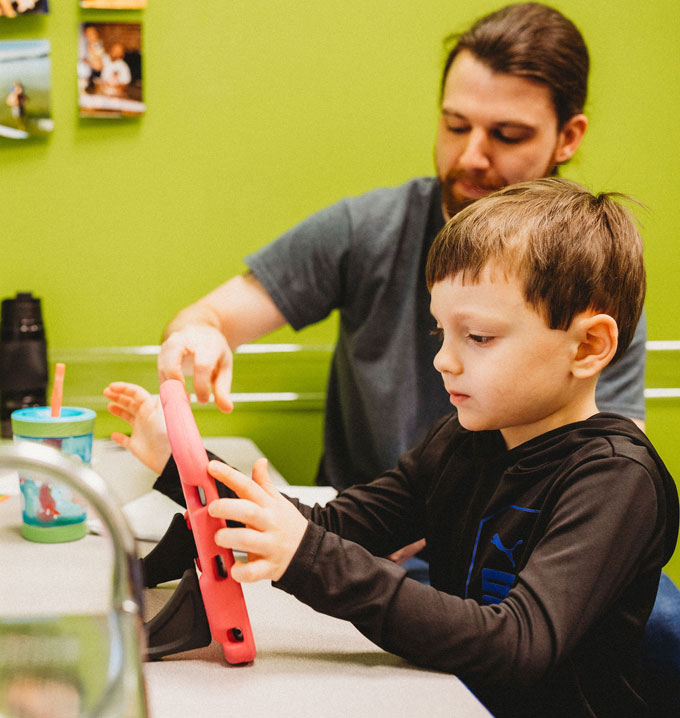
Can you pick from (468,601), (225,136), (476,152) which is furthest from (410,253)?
(468,601)

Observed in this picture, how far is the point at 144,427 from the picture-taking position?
86cm

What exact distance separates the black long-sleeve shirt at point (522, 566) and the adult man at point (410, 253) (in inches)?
19.1

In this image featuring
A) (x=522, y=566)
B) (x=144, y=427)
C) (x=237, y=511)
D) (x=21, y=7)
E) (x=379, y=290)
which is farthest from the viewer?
(x=21, y=7)

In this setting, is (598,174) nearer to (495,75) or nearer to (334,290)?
(495,75)

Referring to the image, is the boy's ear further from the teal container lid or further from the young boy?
the teal container lid

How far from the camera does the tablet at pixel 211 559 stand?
620 millimetres

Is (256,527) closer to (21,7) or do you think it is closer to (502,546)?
(502,546)

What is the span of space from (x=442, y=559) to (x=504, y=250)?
36 cm

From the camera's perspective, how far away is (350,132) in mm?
1645

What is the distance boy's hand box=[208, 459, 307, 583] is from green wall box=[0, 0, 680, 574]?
1080mm

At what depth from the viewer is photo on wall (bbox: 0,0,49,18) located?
152 centimetres

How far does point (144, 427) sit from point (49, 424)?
4.4 inches

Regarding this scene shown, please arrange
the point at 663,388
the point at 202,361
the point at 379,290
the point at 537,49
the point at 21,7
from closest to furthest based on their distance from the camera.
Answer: the point at 202,361, the point at 537,49, the point at 379,290, the point at 21,7, the point at 663,388

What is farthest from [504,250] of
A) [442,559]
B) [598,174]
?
[598,174]
